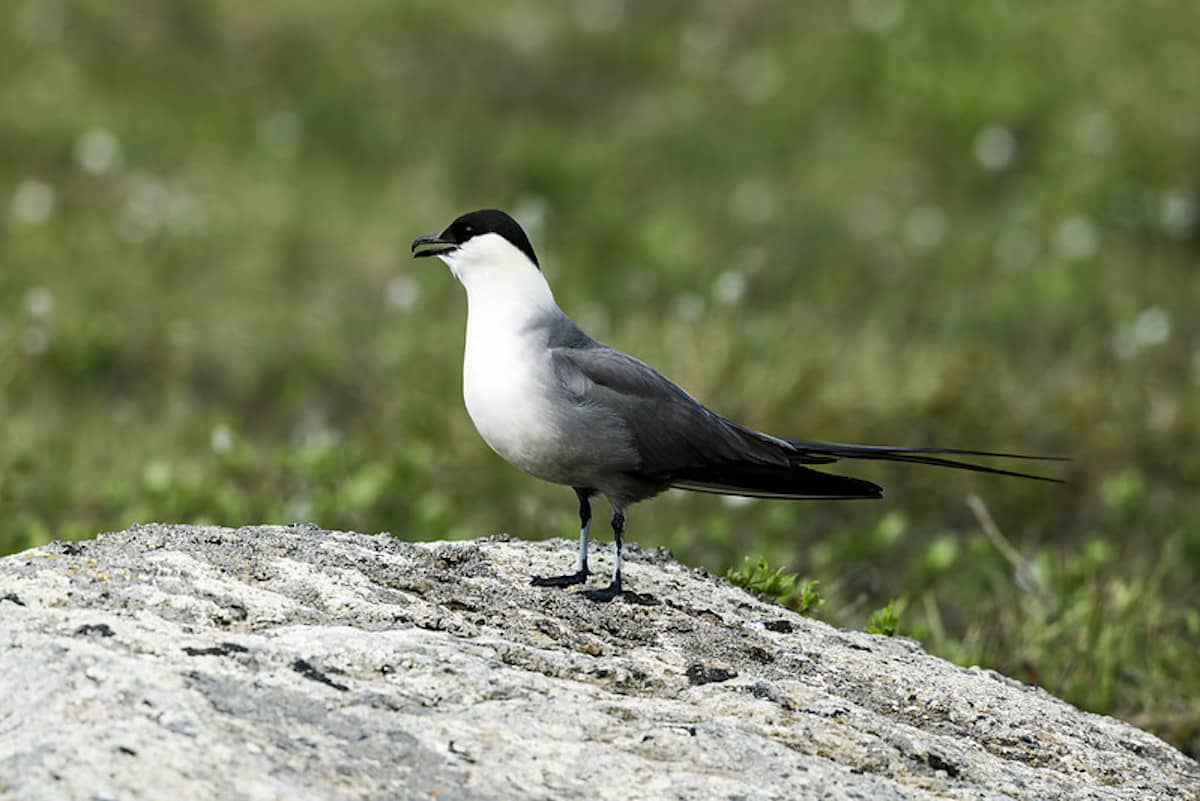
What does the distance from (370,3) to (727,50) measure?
2.98 m

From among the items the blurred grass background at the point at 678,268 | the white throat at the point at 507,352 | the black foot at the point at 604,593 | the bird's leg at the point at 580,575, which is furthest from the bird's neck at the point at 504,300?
the blurred grass background at the point at 678,268

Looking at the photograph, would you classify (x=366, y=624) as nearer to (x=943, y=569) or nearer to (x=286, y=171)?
(x=943, y=569)

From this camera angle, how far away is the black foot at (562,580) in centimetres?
366

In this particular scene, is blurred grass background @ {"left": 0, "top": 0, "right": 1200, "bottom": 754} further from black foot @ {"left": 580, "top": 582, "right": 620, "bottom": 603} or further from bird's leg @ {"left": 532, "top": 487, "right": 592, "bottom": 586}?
black foot @ {"left": 580, "top": 582, "right": 620, "bottom": 603}

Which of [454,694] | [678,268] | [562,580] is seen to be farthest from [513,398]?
[678,268]

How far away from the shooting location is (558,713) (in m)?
2.77

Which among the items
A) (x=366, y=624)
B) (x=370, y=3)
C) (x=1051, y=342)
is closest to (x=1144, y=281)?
(x=1051, y=342)

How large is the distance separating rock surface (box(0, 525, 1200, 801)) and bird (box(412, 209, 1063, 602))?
0.98ft

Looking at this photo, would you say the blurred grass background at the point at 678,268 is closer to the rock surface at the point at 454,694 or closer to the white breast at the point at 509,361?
the rock surface at the point at 454,694

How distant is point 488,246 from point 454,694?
1.57 meters

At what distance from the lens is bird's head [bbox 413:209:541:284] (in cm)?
405

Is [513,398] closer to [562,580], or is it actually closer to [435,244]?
[562,580]

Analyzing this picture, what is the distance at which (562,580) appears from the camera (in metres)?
3.71

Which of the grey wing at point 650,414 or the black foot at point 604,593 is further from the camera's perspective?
the grey wing at point 650,414
